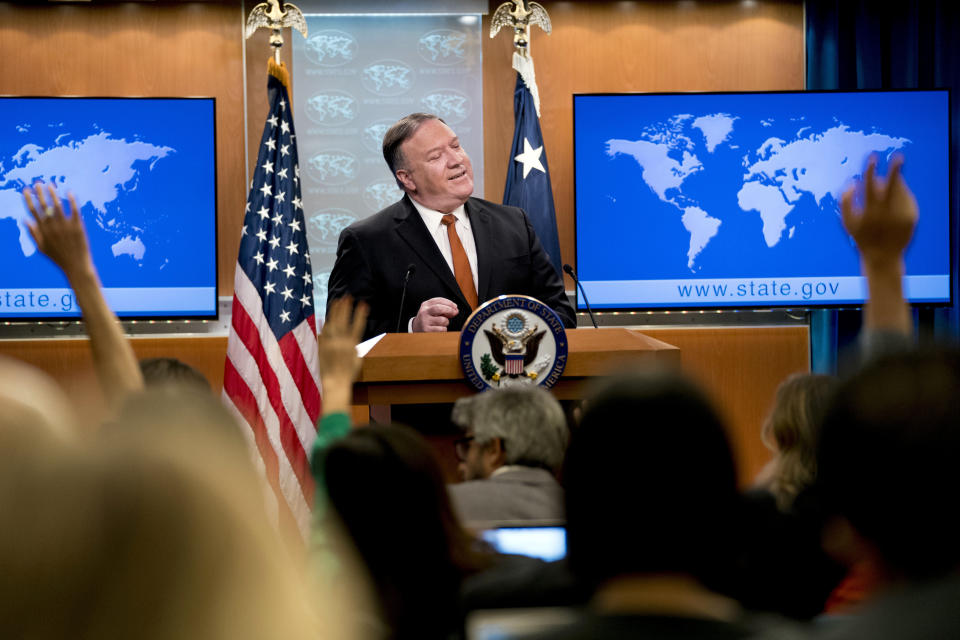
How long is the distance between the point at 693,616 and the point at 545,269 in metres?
3.83

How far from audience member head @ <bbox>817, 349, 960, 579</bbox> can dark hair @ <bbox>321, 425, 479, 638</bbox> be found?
588mm

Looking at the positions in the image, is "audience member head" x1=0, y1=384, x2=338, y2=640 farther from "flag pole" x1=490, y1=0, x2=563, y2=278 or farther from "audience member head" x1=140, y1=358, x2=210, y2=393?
"flag pole" x1=490, y1=0, x2=563, y2=278

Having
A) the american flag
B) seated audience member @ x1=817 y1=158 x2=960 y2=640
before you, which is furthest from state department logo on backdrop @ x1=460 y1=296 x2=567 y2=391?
seated audience member @ x1=817 y1=158 x2=960 y2=640

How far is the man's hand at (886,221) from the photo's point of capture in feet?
5.86

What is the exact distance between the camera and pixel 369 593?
144 cm

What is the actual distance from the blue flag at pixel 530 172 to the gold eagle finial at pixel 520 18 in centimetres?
13

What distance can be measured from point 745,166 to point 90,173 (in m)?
3.96

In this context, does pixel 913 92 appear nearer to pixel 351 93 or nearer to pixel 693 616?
pixel 351 93

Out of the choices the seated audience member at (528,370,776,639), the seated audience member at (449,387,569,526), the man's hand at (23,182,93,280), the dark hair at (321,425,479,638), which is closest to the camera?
the seated audience member at (528,370,776,639)

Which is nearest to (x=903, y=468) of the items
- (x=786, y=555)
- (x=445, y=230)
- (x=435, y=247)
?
(x=786, y=555)

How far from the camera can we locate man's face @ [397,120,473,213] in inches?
190

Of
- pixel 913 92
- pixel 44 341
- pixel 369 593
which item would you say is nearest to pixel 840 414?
pixel 369 593

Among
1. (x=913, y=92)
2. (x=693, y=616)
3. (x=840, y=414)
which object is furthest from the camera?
(x=913, y=92)

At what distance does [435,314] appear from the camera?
3.74 metres
